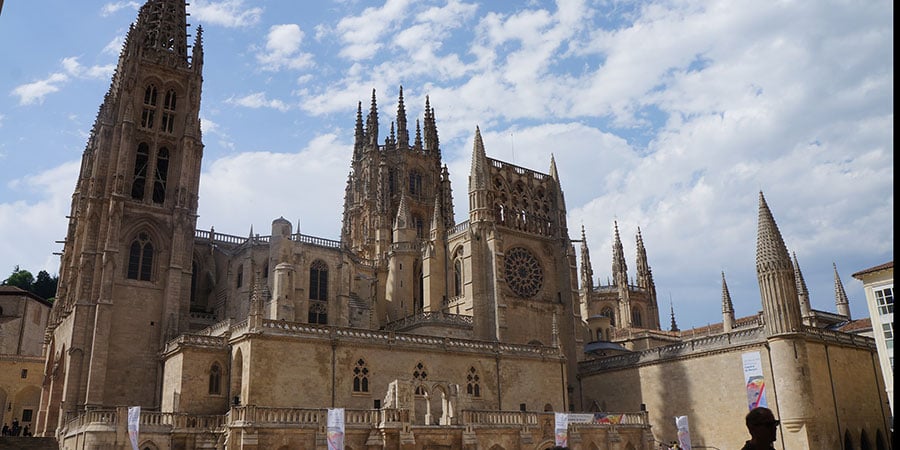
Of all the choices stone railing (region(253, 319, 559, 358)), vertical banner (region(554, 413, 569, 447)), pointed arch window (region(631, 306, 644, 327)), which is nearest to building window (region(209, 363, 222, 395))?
stone railing (region(253, 319, 559, 358))

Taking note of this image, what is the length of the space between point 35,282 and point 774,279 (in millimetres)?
80797

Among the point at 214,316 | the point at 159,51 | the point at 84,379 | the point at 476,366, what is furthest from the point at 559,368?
the point at 159,51

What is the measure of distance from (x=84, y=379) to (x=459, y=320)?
2322 cm

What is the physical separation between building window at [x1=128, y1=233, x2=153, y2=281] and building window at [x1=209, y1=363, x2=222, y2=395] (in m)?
13.9

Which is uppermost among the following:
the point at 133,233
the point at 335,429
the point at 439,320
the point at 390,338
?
the point at 133,233

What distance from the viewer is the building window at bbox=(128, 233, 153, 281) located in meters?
46.8

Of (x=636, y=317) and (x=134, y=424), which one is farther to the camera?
(x=636, y=317)

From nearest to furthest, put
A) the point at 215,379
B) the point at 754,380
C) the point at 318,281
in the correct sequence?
the point at 215,379, the point at 754,380, the point at 318,281

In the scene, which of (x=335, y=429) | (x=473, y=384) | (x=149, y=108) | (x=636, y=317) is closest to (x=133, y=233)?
(x=149, y=108)

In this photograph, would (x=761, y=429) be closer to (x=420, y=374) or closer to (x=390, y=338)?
(x=390, y=338)

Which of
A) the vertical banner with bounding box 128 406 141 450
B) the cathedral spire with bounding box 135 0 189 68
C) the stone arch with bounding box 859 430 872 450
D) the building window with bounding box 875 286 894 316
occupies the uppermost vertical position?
the cathedral spire with bounding box 135 0 189 68

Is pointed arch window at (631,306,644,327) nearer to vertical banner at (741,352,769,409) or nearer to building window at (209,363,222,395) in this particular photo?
vertical banner at (741,352,769,409)

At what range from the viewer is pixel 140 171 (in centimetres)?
5031

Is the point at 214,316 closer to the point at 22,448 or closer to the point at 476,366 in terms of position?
the point at 22,448
